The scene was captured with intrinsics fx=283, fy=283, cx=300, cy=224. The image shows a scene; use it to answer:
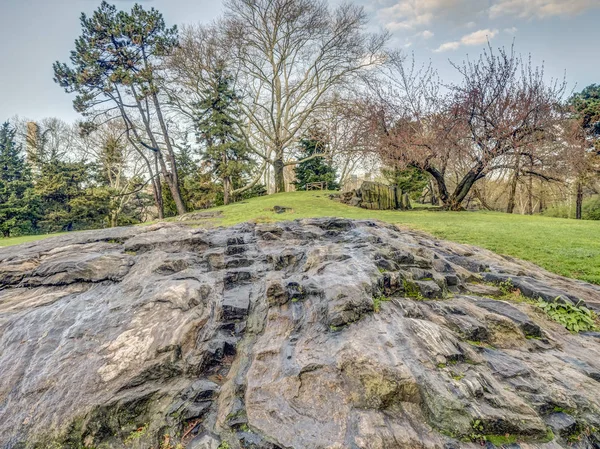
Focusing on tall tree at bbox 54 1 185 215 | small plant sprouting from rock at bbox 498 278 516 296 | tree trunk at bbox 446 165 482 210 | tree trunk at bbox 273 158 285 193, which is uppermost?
tall tree at bbox 54 1 185 215

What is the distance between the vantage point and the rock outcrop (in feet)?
7.04

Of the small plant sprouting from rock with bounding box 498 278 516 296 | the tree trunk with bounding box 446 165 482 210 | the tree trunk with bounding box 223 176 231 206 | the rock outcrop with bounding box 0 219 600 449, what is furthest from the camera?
the tree trunk with bounding box 223 176 231 206

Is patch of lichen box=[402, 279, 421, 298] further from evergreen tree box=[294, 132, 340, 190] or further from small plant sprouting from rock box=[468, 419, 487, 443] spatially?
evergreen tree box=[294, 132, 340, 190]

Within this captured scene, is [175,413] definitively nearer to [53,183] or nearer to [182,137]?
[53,183]

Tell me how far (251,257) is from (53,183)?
22.0m

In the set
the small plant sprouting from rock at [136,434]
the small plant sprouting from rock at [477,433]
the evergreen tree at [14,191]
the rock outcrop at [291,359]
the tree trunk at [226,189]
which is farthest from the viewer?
the tree trunk at [226,189]

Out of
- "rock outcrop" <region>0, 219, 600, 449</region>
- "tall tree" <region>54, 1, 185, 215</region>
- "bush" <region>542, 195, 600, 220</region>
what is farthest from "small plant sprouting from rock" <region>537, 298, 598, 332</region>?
"bush" <region>542, 195, 600, 220</region>

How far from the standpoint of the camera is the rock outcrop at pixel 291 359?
2.14m

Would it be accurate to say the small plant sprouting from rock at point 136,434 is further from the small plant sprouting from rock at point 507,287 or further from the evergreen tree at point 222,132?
the evergreen tree at point 222,132

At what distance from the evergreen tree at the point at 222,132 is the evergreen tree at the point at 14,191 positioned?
1212 cm

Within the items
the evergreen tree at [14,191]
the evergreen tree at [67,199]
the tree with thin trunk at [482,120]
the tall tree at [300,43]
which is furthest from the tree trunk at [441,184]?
the evergreen tree at [14,191]

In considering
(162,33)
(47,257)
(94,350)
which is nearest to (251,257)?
(94,350)

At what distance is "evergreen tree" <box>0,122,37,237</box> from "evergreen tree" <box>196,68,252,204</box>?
39.8 ft

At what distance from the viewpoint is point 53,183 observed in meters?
19.6
